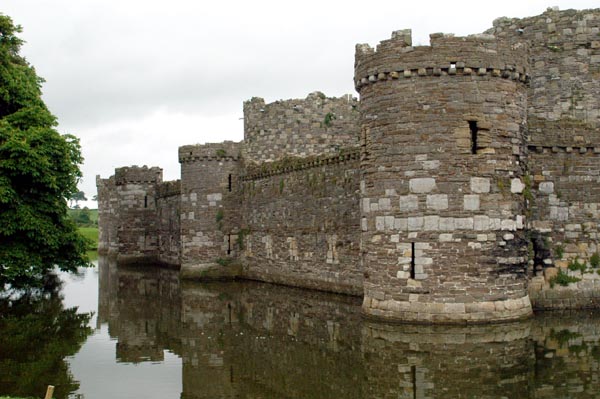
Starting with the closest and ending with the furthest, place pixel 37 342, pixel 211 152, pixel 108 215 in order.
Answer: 1. pixel 37 342
2. pixel 211 152
3. pixel 108 215

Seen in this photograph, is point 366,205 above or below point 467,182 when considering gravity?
below

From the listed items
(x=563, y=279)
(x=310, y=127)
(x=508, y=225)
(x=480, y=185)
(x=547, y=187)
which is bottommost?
(x=563, y=279)

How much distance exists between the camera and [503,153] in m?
15.9

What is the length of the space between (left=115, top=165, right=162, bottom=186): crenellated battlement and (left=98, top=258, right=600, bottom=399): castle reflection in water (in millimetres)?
21325

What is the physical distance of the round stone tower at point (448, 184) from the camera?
1536 centimetres

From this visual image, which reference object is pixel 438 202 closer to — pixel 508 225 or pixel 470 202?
pixel 470 202

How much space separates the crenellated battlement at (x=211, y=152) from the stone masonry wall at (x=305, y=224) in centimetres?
134

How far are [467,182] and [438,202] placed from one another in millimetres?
777

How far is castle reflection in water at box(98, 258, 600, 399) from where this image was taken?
34.0ft

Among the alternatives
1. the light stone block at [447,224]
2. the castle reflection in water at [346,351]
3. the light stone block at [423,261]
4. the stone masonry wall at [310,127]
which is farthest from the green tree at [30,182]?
the light stone block at [447,224]

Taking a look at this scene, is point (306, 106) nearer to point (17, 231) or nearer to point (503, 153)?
point (17, 231)

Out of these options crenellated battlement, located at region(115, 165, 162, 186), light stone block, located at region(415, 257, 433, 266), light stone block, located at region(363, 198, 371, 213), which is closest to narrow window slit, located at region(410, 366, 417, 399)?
light stone block, located at region(415, 257, 433, 266)

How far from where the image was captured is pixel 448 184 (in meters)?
15.5

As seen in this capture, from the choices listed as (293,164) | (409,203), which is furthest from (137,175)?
(409,203)
